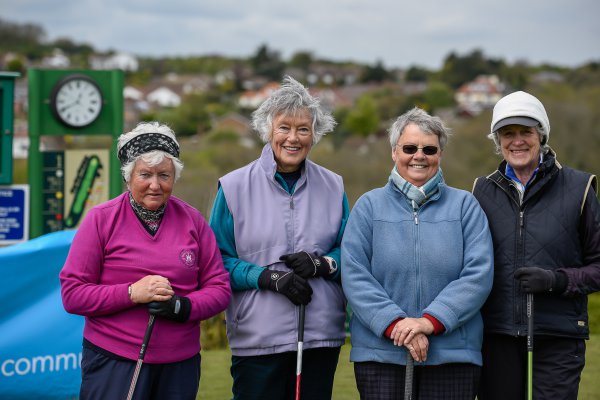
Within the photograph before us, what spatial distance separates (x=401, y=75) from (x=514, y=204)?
117264 millimetres

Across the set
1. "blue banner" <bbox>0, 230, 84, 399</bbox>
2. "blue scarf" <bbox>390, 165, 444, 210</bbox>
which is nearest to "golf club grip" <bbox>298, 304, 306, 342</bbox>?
"blue scarf" <bbox>390, 165, 444, 210</bbox>

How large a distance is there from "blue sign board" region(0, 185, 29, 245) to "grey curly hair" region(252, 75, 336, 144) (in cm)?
491

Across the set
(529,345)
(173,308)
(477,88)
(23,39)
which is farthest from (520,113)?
(23,39)

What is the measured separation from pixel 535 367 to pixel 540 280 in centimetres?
44

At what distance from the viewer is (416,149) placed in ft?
11.5

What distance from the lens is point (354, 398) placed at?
548 cm

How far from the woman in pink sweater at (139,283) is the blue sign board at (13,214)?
4.95m

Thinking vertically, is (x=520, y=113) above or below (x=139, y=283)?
above

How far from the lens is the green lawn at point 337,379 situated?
5570mm

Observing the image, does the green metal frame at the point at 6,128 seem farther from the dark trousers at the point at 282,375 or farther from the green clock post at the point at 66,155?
the dark trousers at the point at 282,375

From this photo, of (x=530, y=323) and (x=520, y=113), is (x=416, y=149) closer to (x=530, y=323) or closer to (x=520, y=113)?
(x=520, y=113)

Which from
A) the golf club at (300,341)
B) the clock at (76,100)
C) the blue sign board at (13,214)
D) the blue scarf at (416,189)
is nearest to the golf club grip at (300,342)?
the golf club at (300,341)

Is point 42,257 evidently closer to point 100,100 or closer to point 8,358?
point 8,358

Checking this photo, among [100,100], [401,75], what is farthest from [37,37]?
[100,100]
